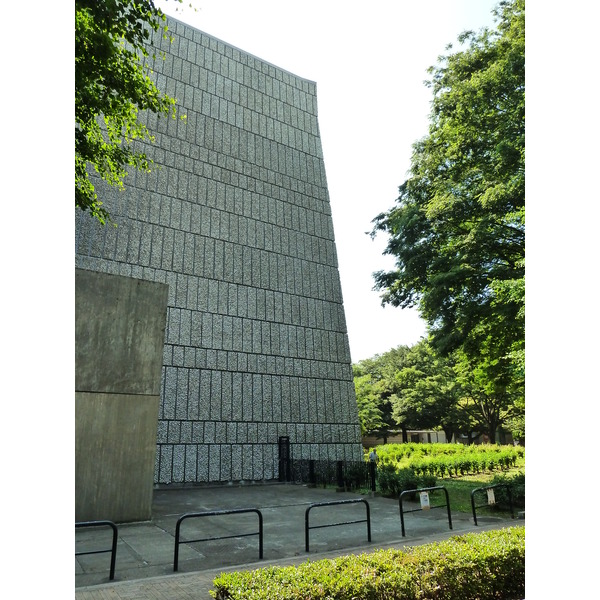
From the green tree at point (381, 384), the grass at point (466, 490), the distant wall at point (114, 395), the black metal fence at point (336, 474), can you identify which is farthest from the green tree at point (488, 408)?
the distant wall at point (114, 395)

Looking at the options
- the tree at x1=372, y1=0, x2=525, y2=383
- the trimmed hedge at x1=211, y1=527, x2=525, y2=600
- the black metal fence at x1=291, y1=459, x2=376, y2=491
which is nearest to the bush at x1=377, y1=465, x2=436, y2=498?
the black metal fence at x1=291, y1=459, x2=376, y2=491

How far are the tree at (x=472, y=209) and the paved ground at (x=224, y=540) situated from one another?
4393 mm

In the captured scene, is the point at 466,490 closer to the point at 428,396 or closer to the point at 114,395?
the point at 114,395

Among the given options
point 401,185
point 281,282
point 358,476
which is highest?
point 401,185

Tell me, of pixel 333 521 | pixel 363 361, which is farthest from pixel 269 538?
pixel 363 361

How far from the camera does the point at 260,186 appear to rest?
774 inches

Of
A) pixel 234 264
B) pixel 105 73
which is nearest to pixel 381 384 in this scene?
pixel 234 264

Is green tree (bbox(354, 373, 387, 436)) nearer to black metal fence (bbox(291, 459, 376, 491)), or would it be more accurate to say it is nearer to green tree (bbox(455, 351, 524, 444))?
green tree (bbox(455, 351, 524, 444))

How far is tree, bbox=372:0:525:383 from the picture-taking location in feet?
39.1
